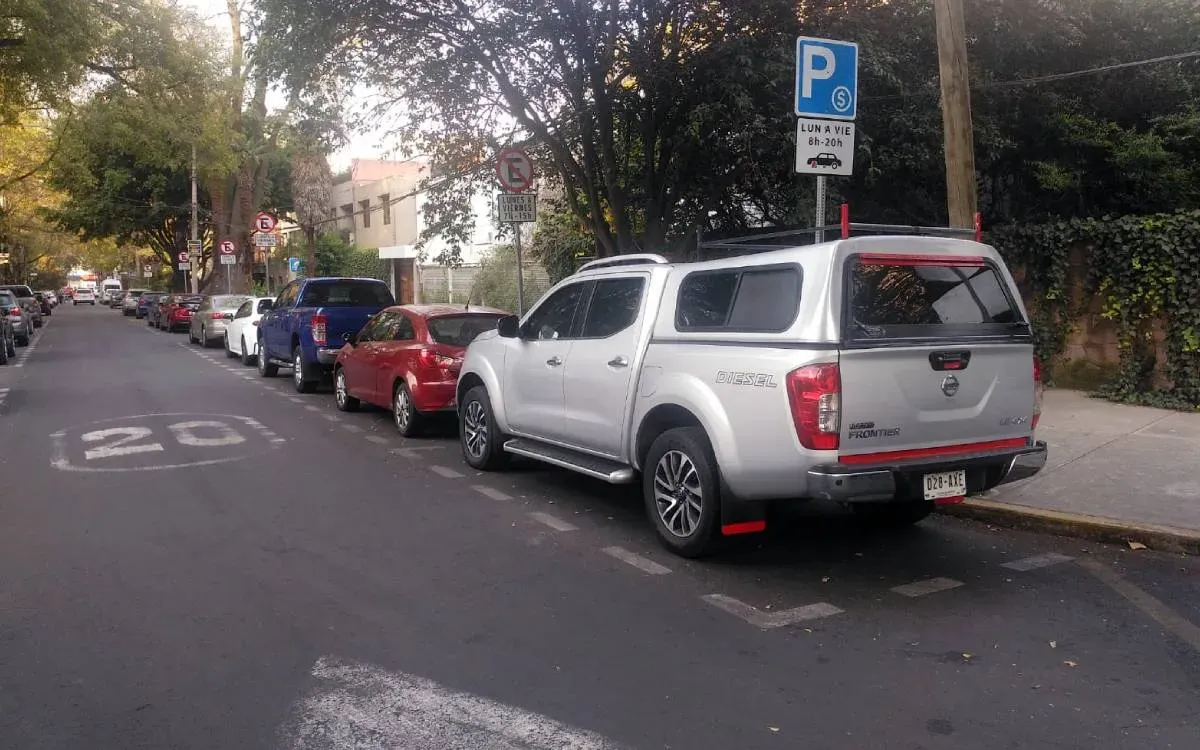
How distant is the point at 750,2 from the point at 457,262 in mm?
6609

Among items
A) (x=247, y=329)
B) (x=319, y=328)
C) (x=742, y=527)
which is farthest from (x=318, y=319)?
(x=742, y=527)

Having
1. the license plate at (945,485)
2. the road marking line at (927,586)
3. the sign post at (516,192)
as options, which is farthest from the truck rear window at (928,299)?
the sign post at (516,192)

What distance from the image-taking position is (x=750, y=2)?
1230 centimetres

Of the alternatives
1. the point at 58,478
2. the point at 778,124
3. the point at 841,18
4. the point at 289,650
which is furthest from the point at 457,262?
the point at 289,650

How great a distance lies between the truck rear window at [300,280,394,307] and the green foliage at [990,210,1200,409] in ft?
29.5

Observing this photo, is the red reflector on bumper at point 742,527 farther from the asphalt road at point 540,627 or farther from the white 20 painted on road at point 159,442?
the white 20 painted on road at point 159,442

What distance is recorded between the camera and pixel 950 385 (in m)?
5.62

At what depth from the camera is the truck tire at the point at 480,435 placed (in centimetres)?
872

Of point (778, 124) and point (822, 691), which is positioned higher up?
point (778, 124)

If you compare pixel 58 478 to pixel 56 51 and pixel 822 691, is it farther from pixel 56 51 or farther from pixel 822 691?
pixel 56 51

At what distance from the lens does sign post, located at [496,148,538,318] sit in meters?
12.7

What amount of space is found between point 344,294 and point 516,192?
3.88 metres

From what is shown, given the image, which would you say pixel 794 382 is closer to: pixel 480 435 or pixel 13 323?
pixel 480 435

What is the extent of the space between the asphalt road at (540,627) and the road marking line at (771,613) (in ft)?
0.06
